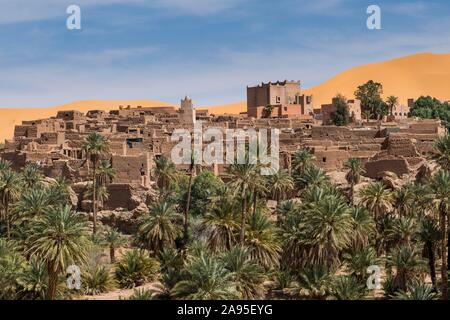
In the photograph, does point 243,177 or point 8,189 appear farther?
point 8,189

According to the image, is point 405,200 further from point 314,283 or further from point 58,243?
point 58,243

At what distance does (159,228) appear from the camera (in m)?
36.3

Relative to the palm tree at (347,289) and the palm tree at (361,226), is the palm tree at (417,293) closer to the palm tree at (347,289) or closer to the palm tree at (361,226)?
the palm tree at (347,289)

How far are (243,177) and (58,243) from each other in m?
8.65

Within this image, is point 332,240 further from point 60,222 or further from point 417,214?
point 60,222

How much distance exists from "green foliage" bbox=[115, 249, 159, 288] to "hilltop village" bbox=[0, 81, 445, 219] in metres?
8.69

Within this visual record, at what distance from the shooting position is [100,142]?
4231cm

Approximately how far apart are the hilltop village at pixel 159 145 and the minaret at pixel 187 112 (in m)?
0.11

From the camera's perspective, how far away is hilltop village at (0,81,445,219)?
4538 centimetres

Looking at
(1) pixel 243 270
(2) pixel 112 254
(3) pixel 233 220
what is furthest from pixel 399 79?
(1) pixel 243 270

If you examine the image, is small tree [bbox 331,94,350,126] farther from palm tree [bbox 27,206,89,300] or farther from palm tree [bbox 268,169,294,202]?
palm tree [bbox 27,206,89,300]

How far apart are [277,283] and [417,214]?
28.1ft

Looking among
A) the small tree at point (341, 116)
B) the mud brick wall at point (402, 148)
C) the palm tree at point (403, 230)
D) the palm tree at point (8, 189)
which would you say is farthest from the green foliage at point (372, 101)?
the palm tree at point (8, 189)
